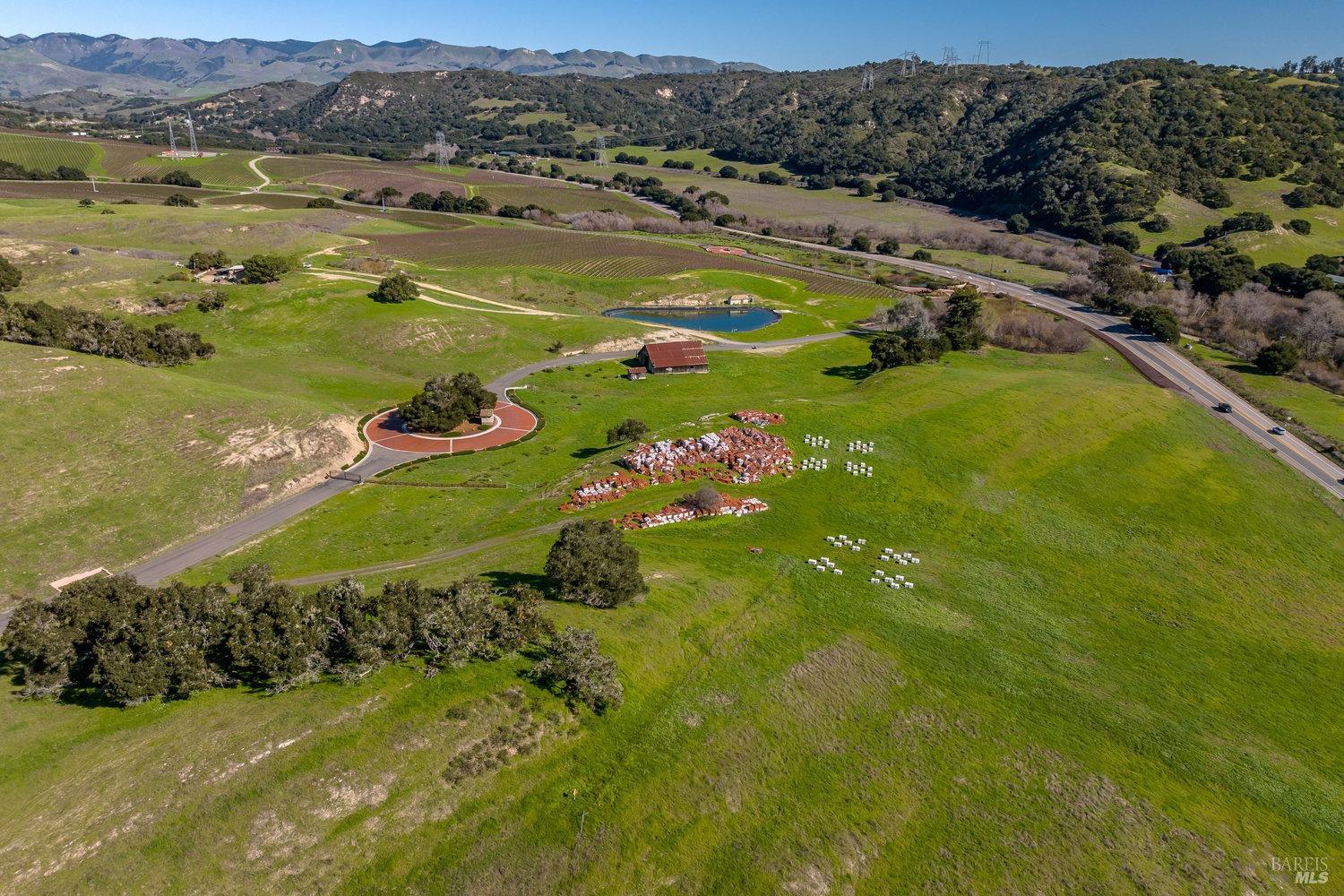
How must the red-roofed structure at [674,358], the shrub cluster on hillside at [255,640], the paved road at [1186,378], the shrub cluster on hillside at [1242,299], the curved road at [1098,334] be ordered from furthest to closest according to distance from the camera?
the shrub cluster on hillside at [1242,299] < the red-roofed structure at [674,358] < the paved road at [1186,378] < the curved road at [1098,334] < the shrub cluster on hillside at [255,640]

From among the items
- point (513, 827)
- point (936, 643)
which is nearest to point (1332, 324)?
point (936, 643)

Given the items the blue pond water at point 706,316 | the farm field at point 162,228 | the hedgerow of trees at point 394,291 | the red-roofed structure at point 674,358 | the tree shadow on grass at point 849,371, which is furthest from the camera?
the blue pond water at point 706,316

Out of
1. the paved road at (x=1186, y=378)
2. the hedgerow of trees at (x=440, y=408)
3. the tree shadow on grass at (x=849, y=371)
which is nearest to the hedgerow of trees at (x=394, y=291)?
the hedgerow of trees at (x=440, y=408)

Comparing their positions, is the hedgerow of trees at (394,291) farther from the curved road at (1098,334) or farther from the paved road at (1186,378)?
the paved road at (1186,378)

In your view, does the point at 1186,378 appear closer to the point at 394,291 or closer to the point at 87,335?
the point at 394,291

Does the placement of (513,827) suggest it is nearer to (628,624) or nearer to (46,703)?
(628,624)

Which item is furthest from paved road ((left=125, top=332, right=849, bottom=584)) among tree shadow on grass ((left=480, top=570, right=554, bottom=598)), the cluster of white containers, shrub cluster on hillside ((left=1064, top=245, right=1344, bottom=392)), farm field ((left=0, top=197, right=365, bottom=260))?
shrub cluster on hillside ((left=1064, top=245, right=1344, bottom=392))
